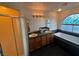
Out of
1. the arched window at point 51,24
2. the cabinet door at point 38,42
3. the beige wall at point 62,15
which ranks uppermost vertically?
the beige wall at point 62,15

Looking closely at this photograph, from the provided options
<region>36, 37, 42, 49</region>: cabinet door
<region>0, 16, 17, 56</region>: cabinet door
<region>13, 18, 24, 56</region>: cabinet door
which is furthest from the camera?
<region>36, 37, 42, 49</region>: cabinet door

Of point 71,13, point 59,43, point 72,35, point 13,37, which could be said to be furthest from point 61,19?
point 13,37

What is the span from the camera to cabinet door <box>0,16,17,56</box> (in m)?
1.13

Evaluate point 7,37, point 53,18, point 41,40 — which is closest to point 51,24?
point 53,18

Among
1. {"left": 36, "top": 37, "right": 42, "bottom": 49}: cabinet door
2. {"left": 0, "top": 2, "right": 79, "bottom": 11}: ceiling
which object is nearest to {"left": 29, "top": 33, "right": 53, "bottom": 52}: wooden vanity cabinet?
{"left": 36, "top": 37, "right": 42, "bottom": 49}: cabinet door

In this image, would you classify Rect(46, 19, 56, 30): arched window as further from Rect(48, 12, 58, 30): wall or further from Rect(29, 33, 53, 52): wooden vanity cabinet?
Rect(29, 33, 53, 52): wooden vanity cabinet

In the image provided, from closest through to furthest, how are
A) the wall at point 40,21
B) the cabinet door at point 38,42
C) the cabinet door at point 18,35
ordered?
the cabinet door at point 18,35
the wall at point 40,21
the cabinet door at point 38,42

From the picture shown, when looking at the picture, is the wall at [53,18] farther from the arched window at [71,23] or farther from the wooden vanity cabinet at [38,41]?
the wooden vanity cabinet at [38,41]

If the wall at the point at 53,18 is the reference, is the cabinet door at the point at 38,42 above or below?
below

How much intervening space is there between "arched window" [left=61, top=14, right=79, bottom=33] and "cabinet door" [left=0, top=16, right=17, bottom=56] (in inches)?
33.3

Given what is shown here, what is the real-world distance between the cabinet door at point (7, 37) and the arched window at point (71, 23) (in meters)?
0.85

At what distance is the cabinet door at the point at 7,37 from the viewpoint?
1.13 m

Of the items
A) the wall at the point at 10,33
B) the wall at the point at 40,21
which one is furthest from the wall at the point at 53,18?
the wall at the point at 10,33

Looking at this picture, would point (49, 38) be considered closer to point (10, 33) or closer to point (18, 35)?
point (18, 35)
